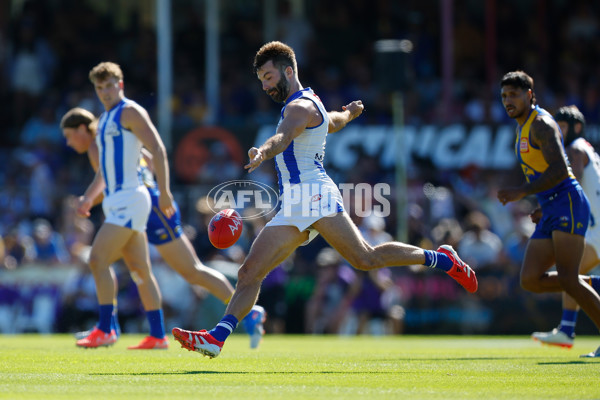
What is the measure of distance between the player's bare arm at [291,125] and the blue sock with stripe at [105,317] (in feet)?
11.2

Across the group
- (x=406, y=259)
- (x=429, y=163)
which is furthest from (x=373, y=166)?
(x=406, y=259)

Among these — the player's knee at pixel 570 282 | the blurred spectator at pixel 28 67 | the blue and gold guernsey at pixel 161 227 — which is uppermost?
the blurred spectator at pixel 28 67

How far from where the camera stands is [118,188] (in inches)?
416

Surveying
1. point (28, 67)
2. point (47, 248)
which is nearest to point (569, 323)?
point (47, 248)

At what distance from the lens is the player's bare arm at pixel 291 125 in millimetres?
7895

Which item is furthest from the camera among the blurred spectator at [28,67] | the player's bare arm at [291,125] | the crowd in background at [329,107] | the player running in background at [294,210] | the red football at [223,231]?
the blurred spectator at [28,67]

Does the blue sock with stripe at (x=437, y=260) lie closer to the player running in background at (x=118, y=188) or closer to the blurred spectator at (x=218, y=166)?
the player running in background at (x=118, y=188)

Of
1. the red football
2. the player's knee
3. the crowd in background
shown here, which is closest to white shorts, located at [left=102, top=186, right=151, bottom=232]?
the red football

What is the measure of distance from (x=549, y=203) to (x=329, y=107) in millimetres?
11899

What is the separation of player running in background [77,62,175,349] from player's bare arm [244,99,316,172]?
87.6 inches

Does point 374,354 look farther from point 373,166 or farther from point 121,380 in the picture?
point 373,166

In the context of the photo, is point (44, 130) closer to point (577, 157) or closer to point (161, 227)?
point (161, 227)

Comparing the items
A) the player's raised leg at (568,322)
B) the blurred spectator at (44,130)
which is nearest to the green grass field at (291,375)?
the player's raised leg at (568,322)

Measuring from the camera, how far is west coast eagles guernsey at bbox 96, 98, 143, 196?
10.5 metres
